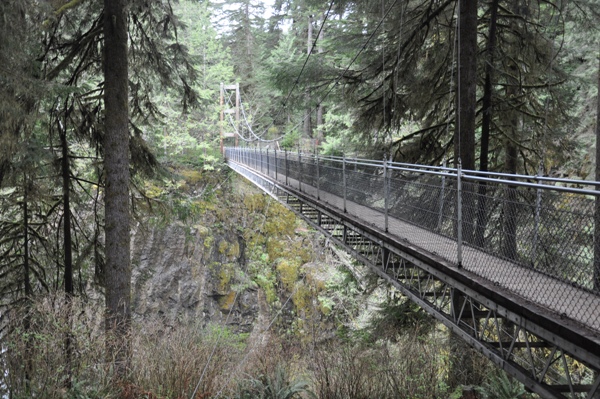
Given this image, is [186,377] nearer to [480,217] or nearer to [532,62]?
[480,217]

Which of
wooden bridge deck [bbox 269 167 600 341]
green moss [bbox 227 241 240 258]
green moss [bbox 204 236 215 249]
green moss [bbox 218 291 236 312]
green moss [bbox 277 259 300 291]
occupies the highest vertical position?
wooden bridge deck [bbox 269 167 600 341]

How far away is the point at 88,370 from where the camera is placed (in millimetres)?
4852

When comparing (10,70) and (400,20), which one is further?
(400,20)

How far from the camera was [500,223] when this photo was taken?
159 inches

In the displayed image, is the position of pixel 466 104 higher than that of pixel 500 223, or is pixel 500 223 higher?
pixel 466 104

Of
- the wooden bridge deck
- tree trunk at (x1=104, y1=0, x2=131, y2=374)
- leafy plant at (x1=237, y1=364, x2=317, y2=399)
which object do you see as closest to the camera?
the wooden bridge deck

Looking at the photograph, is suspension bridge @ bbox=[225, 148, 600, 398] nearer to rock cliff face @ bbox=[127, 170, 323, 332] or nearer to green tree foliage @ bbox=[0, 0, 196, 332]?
green tree foliage @ bbox=[0, 0, 196, 332]

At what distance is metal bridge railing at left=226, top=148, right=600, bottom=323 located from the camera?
3125 millimetres

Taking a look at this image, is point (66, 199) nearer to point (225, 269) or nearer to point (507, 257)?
point (507, 257)

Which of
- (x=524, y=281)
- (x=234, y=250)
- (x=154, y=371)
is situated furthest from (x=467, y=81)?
(x=234, y=250)

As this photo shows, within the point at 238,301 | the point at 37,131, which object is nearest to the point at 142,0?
the point at 37,131

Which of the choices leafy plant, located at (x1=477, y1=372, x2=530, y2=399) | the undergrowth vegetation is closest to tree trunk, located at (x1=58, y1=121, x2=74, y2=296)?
the undergrowth vegetation

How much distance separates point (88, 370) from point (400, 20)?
751 centimetres

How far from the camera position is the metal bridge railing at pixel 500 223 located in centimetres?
312
